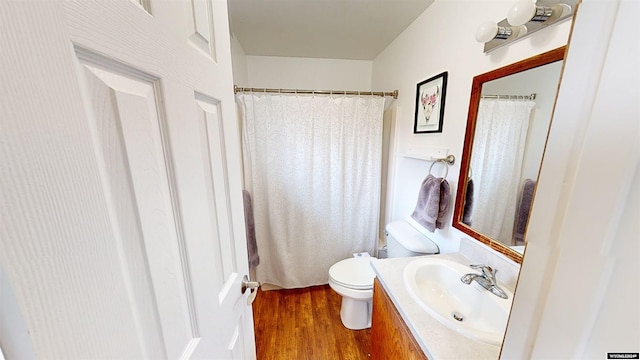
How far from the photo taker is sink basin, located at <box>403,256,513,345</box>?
800 millimetres

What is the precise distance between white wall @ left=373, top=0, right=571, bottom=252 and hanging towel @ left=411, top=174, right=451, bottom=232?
43 mm

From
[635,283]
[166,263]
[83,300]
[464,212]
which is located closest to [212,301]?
[166,263]

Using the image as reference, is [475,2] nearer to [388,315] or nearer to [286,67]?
[388,315]

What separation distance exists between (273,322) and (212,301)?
1469 mm

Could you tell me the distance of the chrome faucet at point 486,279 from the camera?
3.03ft

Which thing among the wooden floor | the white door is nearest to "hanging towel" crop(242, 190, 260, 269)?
the wooden floor

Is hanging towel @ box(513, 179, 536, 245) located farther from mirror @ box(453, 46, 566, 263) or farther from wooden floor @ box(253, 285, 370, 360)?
wooden floor @ box(253, 285, 370, 360)

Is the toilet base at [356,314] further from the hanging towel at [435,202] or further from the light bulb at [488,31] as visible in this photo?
the light bulb at [488,31]

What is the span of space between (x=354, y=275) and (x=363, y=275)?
7 centimetres

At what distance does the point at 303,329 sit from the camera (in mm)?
1742

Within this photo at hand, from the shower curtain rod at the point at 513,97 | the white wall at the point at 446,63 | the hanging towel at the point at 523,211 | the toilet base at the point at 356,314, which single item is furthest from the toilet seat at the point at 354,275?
the shower curtain rod at the point at 513,97

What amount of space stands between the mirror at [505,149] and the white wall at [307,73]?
4.96ft

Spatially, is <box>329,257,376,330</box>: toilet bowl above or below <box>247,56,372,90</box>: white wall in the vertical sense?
below

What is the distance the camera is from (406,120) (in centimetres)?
179
